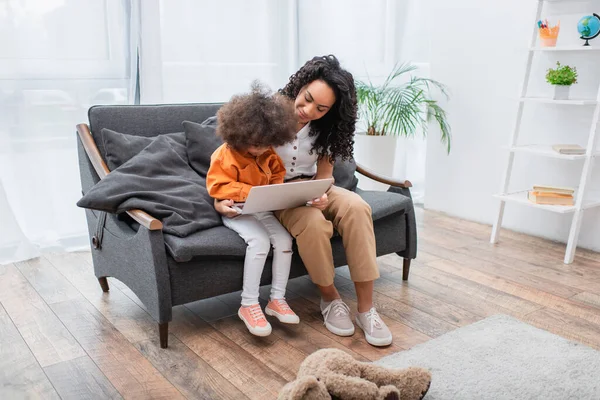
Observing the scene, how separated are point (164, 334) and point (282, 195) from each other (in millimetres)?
651

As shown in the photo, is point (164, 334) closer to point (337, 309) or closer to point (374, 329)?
point (337, 309)

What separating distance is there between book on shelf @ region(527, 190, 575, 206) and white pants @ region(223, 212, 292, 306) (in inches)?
62.0

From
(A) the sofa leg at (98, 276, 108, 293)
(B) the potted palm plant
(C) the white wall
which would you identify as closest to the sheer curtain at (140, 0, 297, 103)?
→ (B) the potted palm plant

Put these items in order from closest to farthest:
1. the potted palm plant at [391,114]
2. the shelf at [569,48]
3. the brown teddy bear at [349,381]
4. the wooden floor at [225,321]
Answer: the brown teddy bear at [349,381]
the wooden floor at [225,321]
the shelf at [569,48]
the potted palm plant at [391,114]

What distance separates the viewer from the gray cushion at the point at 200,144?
92.9 inches

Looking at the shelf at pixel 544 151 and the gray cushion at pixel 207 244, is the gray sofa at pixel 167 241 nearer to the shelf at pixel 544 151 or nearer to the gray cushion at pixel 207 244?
the gray cushion at pixel 207 244

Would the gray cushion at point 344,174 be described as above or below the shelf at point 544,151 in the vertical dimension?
below

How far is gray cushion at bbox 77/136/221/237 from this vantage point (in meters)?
1.99

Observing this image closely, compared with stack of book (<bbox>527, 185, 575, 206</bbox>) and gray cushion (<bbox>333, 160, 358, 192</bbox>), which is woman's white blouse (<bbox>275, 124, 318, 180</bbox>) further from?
stack of book (<bbox>527, 185, 575, 206</bbox>)

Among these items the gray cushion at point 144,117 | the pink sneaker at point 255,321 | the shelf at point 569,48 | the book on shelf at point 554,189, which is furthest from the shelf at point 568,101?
the pink sneaker at point 255,321

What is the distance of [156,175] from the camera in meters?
2.21

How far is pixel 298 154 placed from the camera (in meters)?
2.18

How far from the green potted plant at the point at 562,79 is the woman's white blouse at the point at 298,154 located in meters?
1.49

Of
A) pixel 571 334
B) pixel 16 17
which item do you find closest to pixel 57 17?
pixel 16 17
